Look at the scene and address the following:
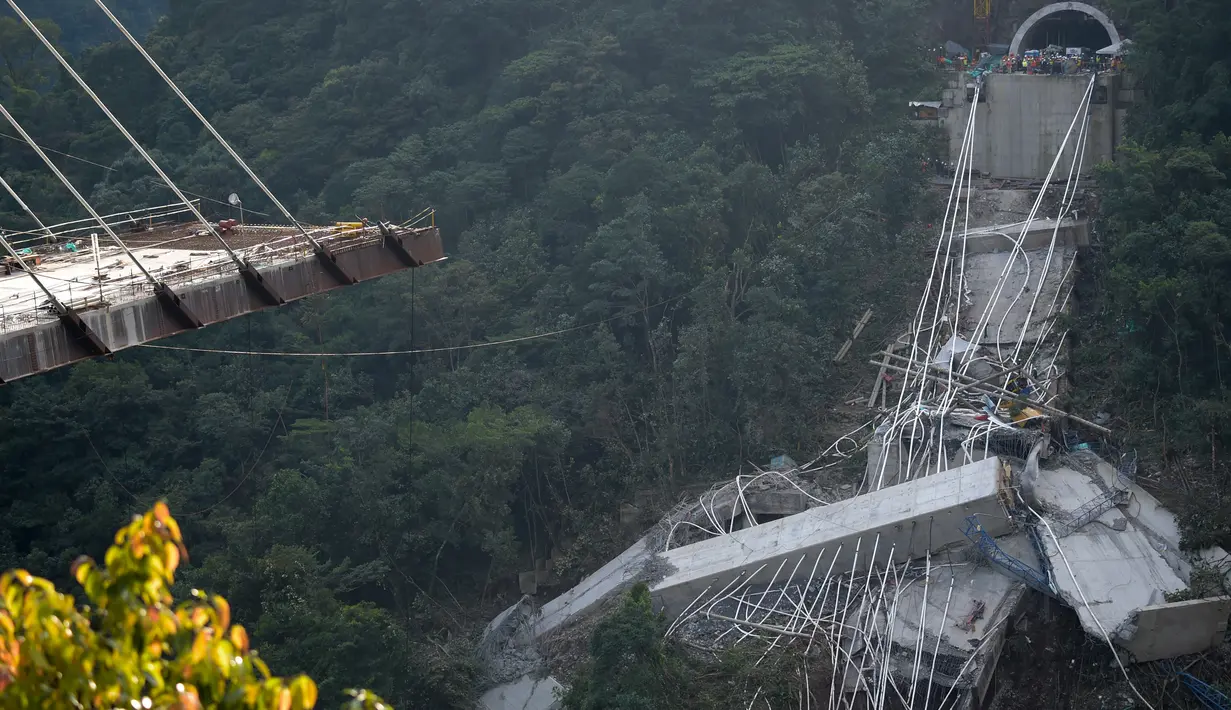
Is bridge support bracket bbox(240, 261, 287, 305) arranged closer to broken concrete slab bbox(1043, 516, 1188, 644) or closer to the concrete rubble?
the concrete rubble

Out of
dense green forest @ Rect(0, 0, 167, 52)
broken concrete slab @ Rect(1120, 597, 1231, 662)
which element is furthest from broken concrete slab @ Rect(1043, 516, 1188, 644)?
dense green forest @ Rect(0, 0, 167, 52)

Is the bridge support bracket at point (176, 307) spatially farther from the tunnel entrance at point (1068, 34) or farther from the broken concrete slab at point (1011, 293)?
the tunnel entrance at point (1068, 34)

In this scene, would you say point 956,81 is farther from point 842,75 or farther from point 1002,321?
point 1002,321

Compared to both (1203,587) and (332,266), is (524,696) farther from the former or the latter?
(1203,587)

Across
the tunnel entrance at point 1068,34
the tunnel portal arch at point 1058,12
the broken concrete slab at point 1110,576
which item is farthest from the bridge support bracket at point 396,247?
the tunnel entrance at point 1068,34

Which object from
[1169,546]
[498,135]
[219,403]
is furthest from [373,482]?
[1169,546]

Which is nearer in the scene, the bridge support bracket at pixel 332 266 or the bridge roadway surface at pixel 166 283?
the bridge roadway surface at pixel 166 283
